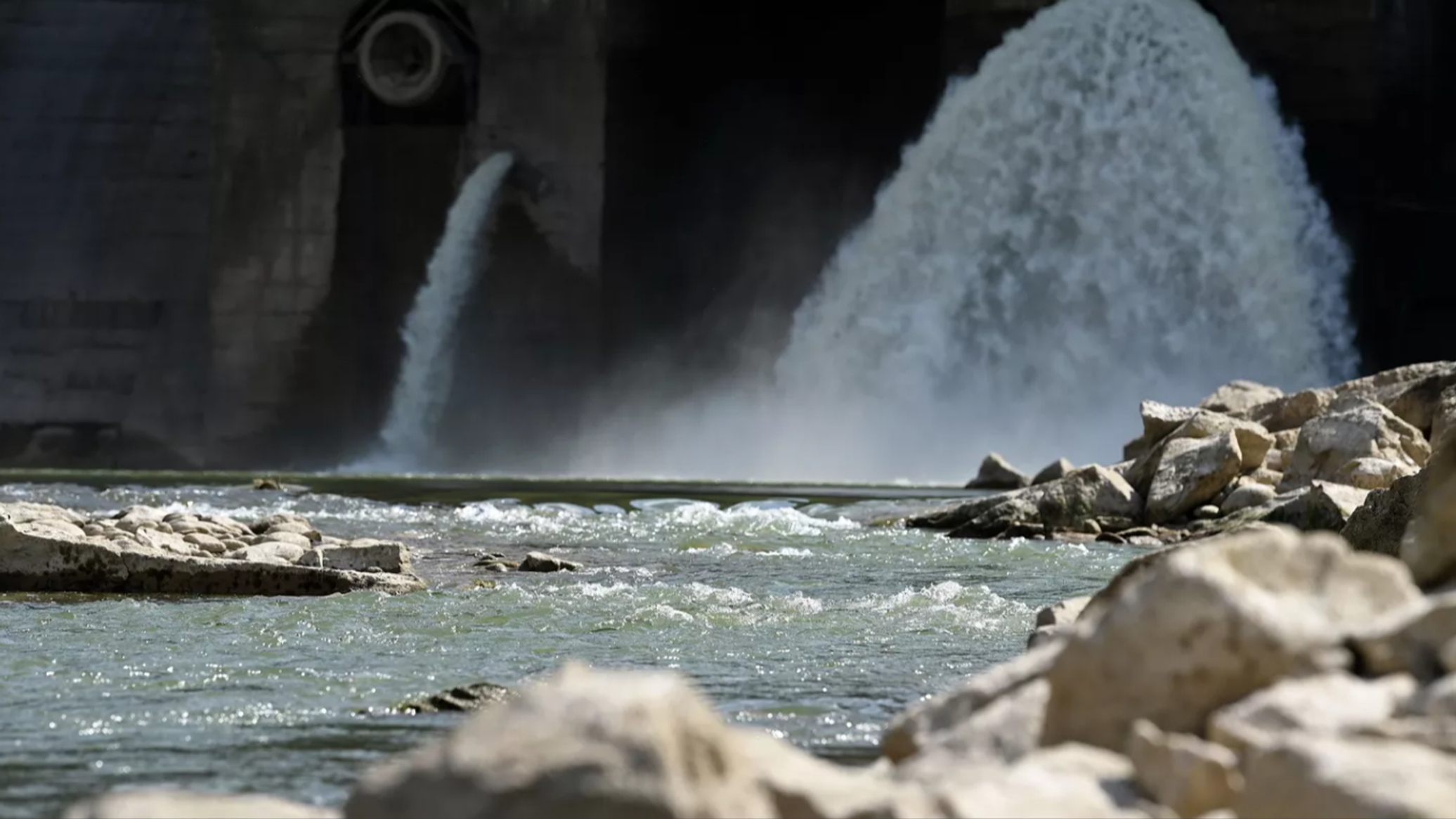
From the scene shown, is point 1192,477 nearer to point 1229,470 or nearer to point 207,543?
point 1229,470

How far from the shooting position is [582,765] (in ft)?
10.7

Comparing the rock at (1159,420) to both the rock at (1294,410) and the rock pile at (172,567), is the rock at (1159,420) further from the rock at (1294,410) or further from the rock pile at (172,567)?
the rock pile at (172,567)

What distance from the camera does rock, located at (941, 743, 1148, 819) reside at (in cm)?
368

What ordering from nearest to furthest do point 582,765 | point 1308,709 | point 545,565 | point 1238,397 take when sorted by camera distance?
1. point 582,765
2. point 1308,709
3. point 545,565
4. point 1238,397

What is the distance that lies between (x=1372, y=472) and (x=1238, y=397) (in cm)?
576

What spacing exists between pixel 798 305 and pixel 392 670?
2255 centimetres

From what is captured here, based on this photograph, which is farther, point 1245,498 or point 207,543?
point 1245,498

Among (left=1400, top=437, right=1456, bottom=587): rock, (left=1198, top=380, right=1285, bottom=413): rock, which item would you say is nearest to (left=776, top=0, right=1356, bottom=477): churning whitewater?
(left=1198, top=380, right=1285, bottom=413): rock

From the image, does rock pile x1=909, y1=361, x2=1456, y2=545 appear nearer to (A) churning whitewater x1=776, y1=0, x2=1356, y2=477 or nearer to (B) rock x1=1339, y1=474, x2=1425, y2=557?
(B) rock x1=1339, y1=474, x2=1425, y2=557

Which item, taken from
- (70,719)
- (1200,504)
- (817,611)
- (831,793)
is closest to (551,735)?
(831,793)

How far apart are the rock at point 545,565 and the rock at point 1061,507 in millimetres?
4170

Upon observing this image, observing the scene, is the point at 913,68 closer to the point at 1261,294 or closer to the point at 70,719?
the point at 1261,294

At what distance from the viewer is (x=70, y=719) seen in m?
6.36

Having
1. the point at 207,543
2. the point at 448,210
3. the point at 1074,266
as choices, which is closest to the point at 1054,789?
the point at 207,543
